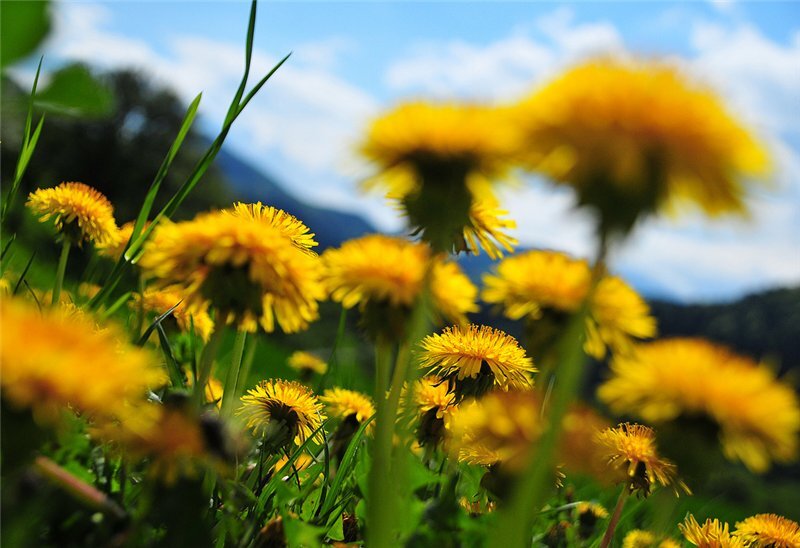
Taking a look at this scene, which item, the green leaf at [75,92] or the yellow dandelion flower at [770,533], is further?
the yellow dandelion flower at [770,533]

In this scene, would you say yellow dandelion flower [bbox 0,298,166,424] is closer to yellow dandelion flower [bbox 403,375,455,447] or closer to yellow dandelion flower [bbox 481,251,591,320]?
yellow dandelion flower [bbox 481,251,591,320]

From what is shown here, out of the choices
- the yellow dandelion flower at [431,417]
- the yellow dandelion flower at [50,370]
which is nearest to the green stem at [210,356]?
the yellow dandelion flower at [50,370]

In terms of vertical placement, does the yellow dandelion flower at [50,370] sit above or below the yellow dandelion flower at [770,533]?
below

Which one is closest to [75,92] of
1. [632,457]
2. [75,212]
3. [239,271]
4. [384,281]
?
[239,271]

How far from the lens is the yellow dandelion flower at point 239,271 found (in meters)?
1.10

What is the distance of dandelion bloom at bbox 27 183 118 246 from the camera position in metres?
2.31

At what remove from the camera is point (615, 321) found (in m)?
1.16

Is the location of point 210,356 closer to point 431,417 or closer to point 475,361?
point 475,361

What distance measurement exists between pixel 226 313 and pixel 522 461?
1.84 feet

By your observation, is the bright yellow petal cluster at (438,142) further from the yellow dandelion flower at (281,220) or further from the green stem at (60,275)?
the green stem at (60,275)

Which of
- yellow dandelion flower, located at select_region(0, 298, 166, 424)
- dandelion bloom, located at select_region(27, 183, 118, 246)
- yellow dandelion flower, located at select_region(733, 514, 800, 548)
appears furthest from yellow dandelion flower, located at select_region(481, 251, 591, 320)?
dandelion bloom, located at select_region(27, 183, 118, 246)

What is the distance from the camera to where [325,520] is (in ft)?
4.99

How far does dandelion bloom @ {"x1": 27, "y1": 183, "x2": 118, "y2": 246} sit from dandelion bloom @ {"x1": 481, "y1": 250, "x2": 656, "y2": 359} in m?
1.73

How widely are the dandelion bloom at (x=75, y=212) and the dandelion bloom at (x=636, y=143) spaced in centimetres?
197
